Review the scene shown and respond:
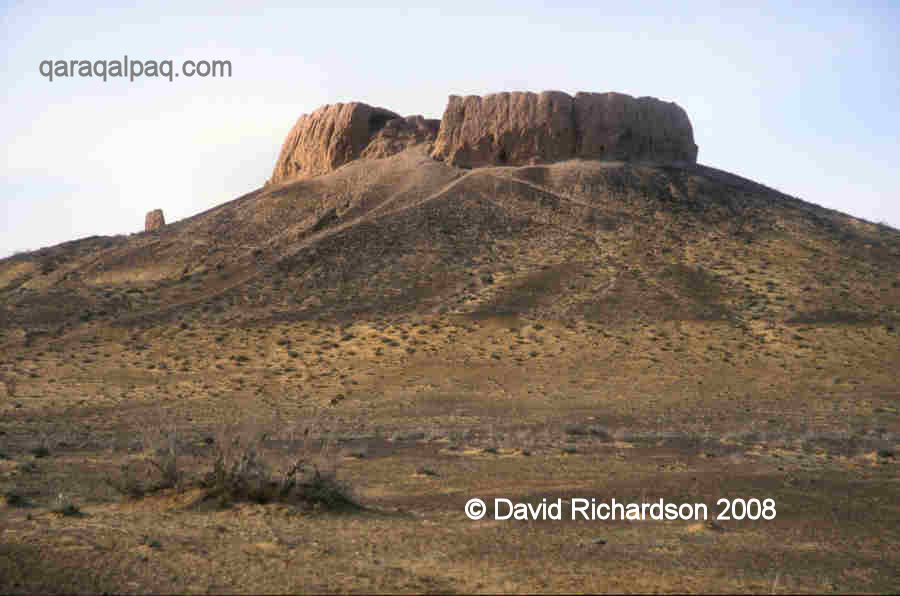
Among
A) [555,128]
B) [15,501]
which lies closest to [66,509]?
[15,501]

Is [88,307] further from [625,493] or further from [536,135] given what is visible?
[625,493]

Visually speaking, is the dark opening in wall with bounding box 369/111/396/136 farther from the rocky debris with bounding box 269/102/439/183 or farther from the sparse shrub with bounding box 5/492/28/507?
the sparse shrub with bounding box 5/492/28/507

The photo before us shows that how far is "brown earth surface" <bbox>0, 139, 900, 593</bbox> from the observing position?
28.8 feet

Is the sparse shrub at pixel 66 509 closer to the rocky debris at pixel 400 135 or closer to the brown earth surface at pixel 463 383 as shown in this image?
the brown earth surface at pixel 463 383

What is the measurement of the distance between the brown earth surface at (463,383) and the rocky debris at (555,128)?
1440mm

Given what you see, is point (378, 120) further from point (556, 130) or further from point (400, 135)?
point (556, 130)

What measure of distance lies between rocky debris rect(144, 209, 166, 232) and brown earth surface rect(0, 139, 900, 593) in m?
4.64

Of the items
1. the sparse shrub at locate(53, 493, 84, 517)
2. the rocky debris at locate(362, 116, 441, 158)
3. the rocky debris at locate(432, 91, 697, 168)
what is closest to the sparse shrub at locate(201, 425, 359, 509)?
the sparse shrub at locate(53, 493, 84, 517)

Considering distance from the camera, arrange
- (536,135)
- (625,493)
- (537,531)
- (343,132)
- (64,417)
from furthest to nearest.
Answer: (343,132)
(536,135)
(64,417)
(625,493)
(537,531)

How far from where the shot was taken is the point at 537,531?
9789 mm

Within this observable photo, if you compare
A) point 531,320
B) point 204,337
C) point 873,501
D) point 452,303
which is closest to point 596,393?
point 531,320

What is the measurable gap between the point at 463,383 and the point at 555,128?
2519 cm

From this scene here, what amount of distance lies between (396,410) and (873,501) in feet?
45.6

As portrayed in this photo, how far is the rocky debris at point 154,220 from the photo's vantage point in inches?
2210
